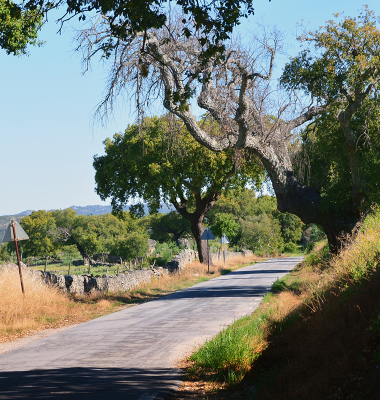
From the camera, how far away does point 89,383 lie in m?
5.65

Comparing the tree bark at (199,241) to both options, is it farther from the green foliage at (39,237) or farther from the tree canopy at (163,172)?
the green foliage at (39,237)

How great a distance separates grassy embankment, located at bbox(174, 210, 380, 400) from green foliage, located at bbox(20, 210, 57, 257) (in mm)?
73022

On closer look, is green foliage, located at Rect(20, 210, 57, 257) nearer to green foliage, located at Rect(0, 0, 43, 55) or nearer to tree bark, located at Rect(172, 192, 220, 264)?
tree bark, located at Rect(172, 192, 220, 264)

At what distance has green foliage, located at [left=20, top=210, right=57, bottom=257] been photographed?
76.5 m

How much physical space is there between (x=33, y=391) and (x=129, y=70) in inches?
302

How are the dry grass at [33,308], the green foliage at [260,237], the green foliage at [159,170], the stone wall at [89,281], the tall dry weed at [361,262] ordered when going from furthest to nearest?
the green foliage at [260,237] → the green foliage at [159,170] → the stone wall at [89,281] → the dry grass at [33,308] → the tall dry weed at [361,262]

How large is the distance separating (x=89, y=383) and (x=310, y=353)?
9.93 ft

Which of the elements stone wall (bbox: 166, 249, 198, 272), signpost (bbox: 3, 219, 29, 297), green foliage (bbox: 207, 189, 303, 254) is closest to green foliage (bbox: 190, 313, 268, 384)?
signpost (bbox: 3, 219, 29, 297)

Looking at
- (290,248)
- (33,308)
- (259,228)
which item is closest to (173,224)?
(259,228)

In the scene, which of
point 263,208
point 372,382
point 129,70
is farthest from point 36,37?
point 263,208

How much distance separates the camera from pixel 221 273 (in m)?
27.6

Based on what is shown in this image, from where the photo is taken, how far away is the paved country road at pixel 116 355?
5.42 metres

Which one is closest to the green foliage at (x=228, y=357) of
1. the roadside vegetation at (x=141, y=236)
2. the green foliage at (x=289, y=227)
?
the roadside vegetation at (x=141, y=236)

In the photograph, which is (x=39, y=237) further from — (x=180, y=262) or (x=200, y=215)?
(x=180, y=262)
